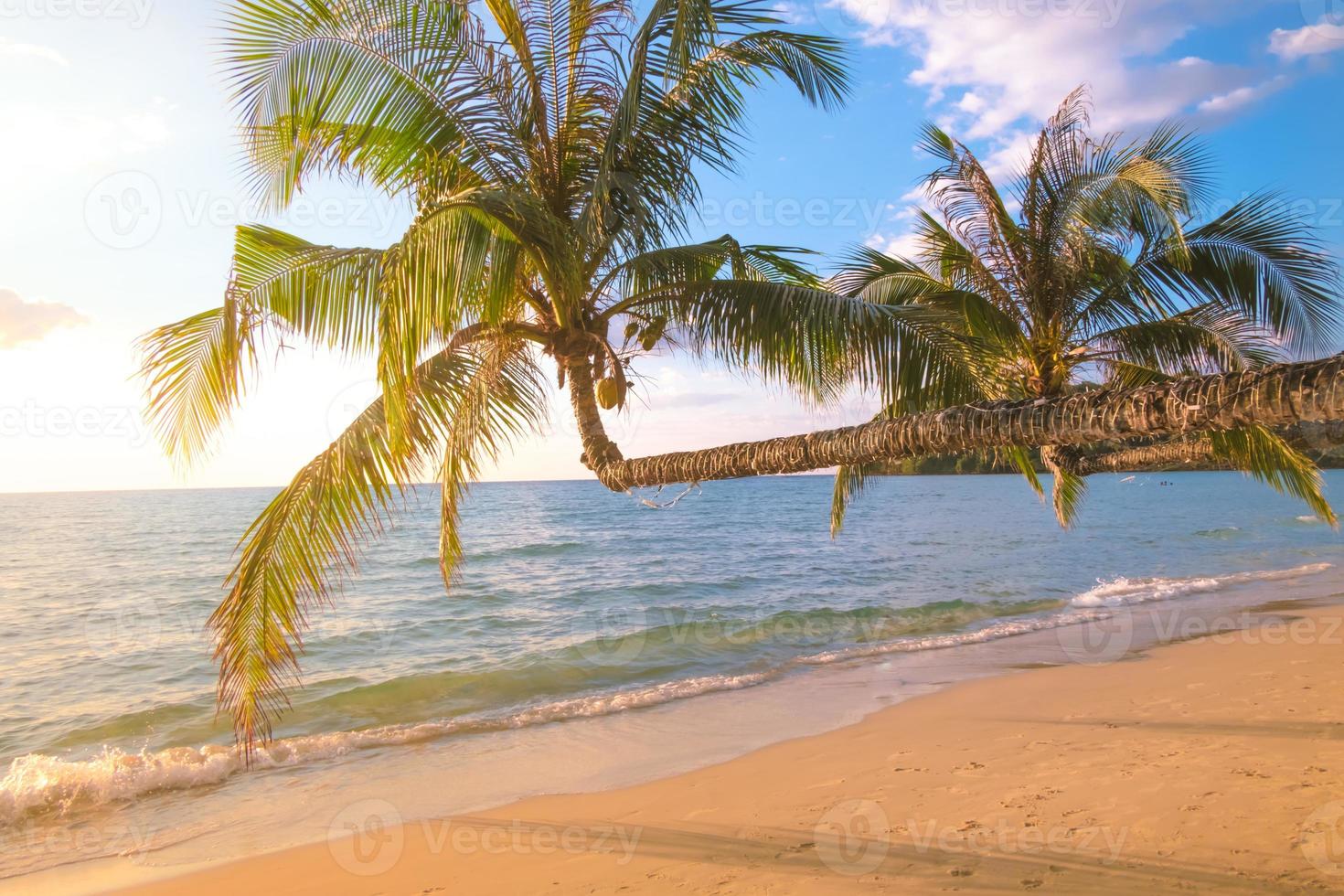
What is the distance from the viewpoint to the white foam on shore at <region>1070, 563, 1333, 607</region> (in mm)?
16375

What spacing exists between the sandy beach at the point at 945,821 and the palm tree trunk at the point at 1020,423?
7.94 feet

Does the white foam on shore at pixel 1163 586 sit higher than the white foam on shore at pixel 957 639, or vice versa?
the white foam on shore at pixel 957 639

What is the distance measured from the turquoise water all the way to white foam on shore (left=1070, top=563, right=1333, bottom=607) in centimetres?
11

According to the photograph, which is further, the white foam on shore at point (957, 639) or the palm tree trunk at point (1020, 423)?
the white foam on shore at point (957, 639)

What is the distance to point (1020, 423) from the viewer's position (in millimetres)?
3238

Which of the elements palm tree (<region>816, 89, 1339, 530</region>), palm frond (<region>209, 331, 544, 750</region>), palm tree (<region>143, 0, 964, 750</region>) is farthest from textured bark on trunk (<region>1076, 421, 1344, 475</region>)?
palm frond (<region>209, 331, 544, 750</region>)

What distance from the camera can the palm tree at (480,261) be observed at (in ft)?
13.7

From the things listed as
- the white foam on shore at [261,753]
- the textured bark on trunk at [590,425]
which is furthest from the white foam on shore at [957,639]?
the textured bark on trunk at [590,425]

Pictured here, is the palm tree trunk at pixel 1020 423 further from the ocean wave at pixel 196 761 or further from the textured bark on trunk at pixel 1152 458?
the ocean wave at pixel 196 761

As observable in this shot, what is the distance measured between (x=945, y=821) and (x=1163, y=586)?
52.4ft

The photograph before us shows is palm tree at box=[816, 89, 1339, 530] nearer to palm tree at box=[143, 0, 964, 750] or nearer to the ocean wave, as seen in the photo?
palm tree at box=[143, 0, 964, 750]

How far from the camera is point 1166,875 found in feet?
13.4

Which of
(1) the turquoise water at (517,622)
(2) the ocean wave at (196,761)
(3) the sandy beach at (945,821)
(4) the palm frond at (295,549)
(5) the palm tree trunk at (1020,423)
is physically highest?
(5) the palm tree trunk at (1020,423)

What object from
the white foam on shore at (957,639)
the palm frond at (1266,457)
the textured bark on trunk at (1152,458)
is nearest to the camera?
the palm frond at (1266,457)
